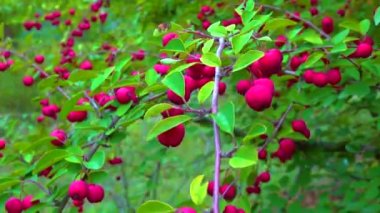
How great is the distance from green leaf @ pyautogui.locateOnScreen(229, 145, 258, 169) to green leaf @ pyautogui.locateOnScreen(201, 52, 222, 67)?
17 centimetres

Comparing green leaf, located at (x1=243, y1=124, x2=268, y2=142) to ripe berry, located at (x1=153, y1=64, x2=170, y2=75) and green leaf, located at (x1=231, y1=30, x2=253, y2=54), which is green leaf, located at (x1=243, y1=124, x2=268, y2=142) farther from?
ripe berry, located at (x1=153, y1=64, x2=170, y2=75)

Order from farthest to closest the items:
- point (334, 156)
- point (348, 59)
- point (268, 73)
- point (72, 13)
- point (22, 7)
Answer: point (22, 7), point (72, 13), point (334, 156), point (348, 59), point (268, 73)

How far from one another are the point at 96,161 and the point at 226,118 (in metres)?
0.42

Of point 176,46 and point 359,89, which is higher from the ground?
point 176,46

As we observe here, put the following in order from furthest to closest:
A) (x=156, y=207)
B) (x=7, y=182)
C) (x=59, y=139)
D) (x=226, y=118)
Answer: (x=59, y=139), (x=7, y=182), (x=226, y=118), (x=156, y=207)

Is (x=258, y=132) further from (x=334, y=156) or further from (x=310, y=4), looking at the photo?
(x=334, y=156)

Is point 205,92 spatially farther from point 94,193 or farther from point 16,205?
point 16,205

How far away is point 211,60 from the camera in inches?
42.5

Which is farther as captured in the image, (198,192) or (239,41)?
(239,41)

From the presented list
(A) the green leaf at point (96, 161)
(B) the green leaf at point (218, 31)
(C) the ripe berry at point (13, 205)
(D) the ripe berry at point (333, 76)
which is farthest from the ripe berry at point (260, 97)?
(C) the ripe berry at point (13, 205)

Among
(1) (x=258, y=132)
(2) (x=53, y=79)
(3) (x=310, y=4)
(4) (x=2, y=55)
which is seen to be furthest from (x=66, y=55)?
(1) (x=258, y=132)

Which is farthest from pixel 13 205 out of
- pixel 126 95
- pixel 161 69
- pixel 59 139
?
pixel 161 69

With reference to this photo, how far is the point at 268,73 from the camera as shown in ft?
3.97

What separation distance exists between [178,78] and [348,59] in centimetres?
64
